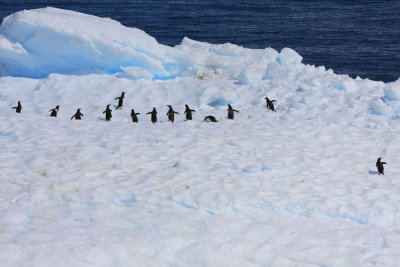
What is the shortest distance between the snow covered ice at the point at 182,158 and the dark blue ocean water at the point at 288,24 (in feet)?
47.7

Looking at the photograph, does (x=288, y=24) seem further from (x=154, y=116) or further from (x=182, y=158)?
(x=182, y=158)

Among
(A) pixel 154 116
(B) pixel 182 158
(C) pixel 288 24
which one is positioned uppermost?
(C) pixel 288 24

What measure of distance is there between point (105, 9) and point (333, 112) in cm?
3742

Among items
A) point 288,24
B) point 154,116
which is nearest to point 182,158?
point 154,116

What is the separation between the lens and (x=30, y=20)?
19.2 meters

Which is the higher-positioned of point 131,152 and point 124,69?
point 124,69

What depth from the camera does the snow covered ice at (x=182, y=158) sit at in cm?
818

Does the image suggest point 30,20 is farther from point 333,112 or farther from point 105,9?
point 105,9

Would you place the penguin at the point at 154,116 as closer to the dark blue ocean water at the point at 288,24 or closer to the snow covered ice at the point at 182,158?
the snow covered ice at the point at 182,158

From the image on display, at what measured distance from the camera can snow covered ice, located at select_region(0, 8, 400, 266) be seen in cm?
818

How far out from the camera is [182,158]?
38.7ft

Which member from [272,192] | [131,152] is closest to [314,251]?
[272,192]

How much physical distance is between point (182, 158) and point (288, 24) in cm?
3389

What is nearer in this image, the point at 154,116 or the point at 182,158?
the point at 182,158
